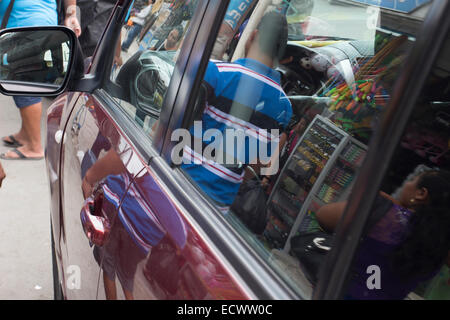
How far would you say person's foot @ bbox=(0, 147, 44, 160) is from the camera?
4.82 meters

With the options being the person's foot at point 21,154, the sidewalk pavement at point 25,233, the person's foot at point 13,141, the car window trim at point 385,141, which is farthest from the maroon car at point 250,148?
the person's foot at point 13,141

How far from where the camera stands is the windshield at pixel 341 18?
1503 mm

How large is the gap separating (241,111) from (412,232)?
546mm

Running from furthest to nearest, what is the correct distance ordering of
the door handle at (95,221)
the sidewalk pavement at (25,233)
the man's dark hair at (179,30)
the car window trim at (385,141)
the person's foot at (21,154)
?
the person's foot at (21,154) < the sidewalk pavement at (25,233) < the man's dark hair at (179,30) < the door handle at (95,221) < the car window trim at (385,141)

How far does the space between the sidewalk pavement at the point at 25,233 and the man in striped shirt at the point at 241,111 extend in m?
2.09

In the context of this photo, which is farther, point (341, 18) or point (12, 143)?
point (12, 143)

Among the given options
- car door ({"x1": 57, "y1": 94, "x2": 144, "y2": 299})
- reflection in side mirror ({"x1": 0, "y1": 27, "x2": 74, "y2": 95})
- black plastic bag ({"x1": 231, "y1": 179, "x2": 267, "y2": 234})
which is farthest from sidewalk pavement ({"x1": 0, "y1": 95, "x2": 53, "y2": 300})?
black plastic bag ({"x1": 231, "y1": 179, "x2": 267, "y2": 234})

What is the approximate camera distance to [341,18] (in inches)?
67.4

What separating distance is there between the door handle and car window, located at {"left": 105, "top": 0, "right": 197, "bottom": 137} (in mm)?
281

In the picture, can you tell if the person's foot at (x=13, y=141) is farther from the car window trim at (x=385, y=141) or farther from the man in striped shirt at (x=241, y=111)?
the car window trim at (x=385, y=141)

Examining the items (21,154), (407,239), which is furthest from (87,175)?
(21,154)

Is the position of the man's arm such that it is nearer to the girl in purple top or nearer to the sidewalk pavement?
the sidewalk pavement

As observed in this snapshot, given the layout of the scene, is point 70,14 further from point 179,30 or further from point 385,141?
point 385,141
